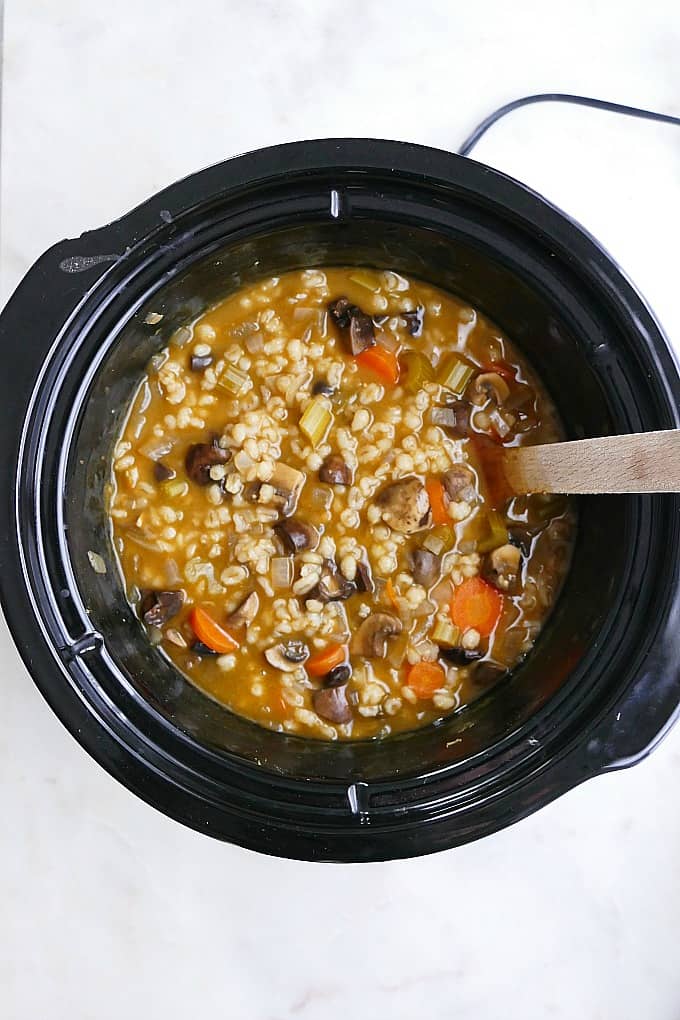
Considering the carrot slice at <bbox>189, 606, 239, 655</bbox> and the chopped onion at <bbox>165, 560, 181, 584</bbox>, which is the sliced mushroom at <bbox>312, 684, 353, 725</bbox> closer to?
the carrot slice at <bbox>189, 606, 239, 655</bbox>

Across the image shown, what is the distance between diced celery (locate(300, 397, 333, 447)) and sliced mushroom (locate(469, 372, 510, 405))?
13.8 inches

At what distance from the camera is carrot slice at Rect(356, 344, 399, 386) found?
2398 mm

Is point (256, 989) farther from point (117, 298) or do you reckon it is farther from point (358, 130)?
point (358, 130)

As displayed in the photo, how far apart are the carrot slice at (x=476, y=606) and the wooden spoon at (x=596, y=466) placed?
0.25 metres

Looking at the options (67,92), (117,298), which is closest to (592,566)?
(117,298)

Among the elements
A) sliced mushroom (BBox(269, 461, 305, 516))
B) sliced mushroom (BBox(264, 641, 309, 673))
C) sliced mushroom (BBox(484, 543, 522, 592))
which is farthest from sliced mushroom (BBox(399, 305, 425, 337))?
sliced mushroom (BBox(264, 641, 309, 673))

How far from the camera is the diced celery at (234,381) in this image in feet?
7.88

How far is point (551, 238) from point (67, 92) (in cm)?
136

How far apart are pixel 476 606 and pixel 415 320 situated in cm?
70

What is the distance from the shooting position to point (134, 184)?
2557mm

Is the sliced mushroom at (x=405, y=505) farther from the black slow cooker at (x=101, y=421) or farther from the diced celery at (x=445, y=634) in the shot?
the black slow cooker at (x=101, y=421)

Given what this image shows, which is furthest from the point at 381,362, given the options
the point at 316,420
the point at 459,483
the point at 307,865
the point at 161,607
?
the point at 307,865

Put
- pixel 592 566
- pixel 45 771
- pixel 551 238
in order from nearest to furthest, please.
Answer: pixel 551 238 → pixel 592 566 → pixel 45 771

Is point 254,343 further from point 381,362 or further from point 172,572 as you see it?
point 172,572
